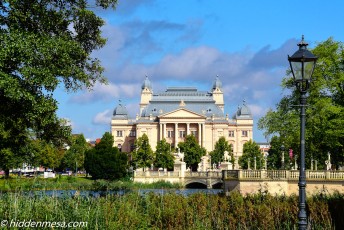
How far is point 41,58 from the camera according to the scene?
18.4 meters

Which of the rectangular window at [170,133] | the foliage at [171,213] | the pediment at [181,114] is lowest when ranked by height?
the foliage at [171,213]

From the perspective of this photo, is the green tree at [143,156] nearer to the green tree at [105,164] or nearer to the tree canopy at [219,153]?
the tree canopy at [219,153]

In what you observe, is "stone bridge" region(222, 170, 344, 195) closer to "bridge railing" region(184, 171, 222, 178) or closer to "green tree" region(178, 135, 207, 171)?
"bridge railing" region(184, 171, 222, 178)

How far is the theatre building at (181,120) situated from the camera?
450ft

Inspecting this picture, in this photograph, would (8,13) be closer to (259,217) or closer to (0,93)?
(0,93)

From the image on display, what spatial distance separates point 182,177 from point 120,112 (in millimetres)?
64469

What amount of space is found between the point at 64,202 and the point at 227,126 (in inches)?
4945

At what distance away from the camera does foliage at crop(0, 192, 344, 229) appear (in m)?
14.1

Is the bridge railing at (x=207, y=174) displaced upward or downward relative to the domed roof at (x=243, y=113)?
downward

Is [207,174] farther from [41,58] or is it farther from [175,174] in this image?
[41,58]

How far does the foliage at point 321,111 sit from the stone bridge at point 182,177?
123 feet

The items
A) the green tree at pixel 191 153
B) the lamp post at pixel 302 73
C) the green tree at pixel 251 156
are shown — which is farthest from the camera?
the green tree at pixel 191 153

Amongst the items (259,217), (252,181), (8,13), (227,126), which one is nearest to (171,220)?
(259,217)

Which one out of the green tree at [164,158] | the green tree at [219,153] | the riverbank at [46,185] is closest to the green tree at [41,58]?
the riverbank at [46,185]
